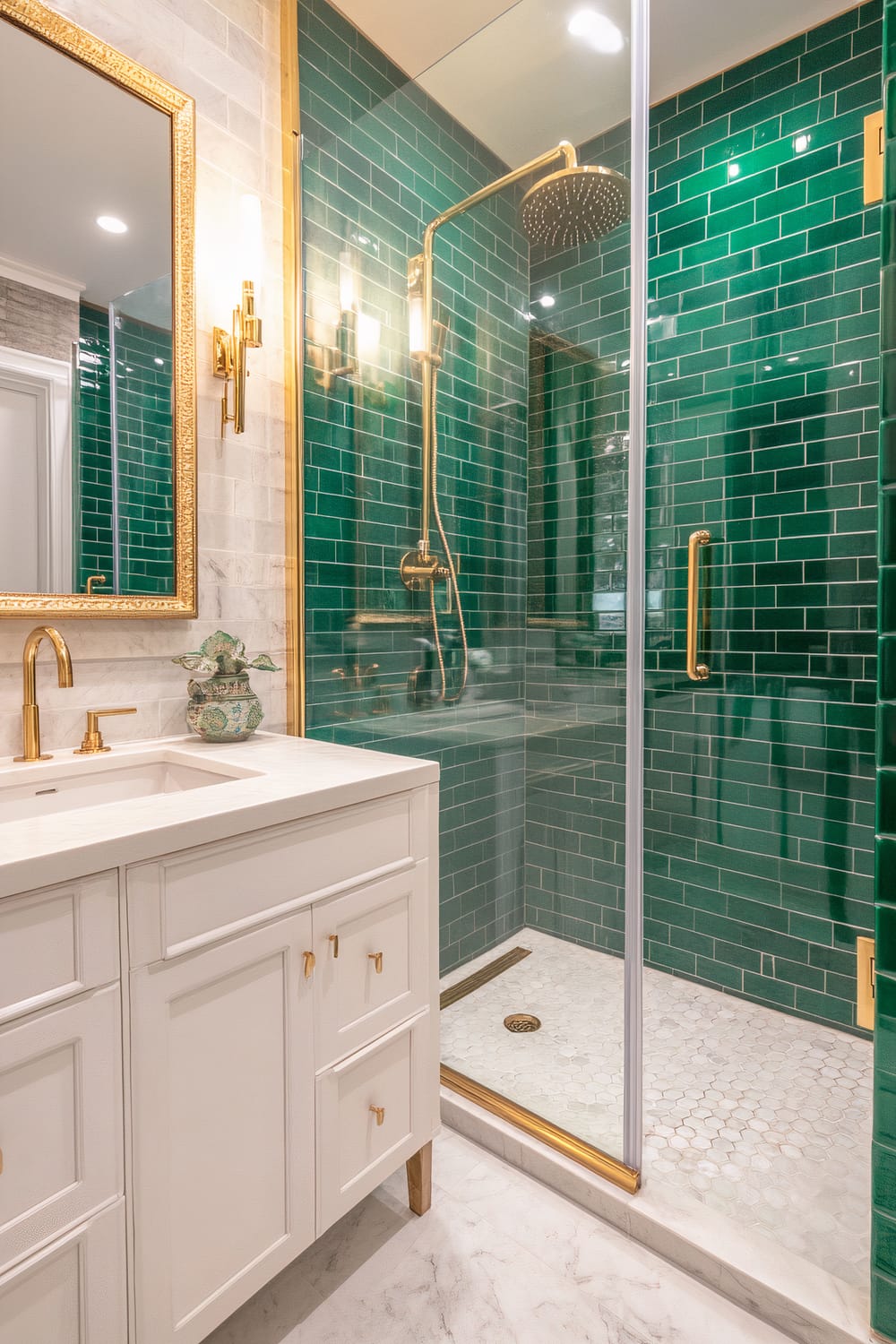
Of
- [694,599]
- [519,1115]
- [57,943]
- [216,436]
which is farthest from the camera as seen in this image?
[694,599]

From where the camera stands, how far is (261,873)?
1.03 metres

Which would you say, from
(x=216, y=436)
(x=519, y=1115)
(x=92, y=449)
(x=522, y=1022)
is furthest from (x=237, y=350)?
(x=519, y=1115)

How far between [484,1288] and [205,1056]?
72 centimetres

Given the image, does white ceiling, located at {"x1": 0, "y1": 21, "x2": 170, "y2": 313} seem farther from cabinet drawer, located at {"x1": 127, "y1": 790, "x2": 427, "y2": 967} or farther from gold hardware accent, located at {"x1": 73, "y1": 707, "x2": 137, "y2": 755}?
cabinet drawer, located at {"x1": 127, "y1": 790, "x2": 427, "y2": 967}

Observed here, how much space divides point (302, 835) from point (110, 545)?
0.78 metres

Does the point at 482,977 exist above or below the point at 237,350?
below

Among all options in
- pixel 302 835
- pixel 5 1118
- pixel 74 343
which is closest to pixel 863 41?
pixel 74 343

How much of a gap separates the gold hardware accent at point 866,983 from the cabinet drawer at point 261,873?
0.74m

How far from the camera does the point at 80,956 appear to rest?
0.83 metres

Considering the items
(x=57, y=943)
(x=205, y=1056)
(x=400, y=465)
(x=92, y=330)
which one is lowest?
(x=205, y=1056)

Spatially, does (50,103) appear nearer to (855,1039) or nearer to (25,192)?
(25,192)

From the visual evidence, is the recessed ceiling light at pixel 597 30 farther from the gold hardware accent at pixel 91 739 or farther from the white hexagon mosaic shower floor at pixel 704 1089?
the white hexagon mosaic shower floor at pixel 704 1089

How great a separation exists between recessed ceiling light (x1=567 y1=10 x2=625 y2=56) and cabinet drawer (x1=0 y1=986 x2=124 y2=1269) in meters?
1.80

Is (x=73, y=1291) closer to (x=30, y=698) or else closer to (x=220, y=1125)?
(x=220, y=1125)
